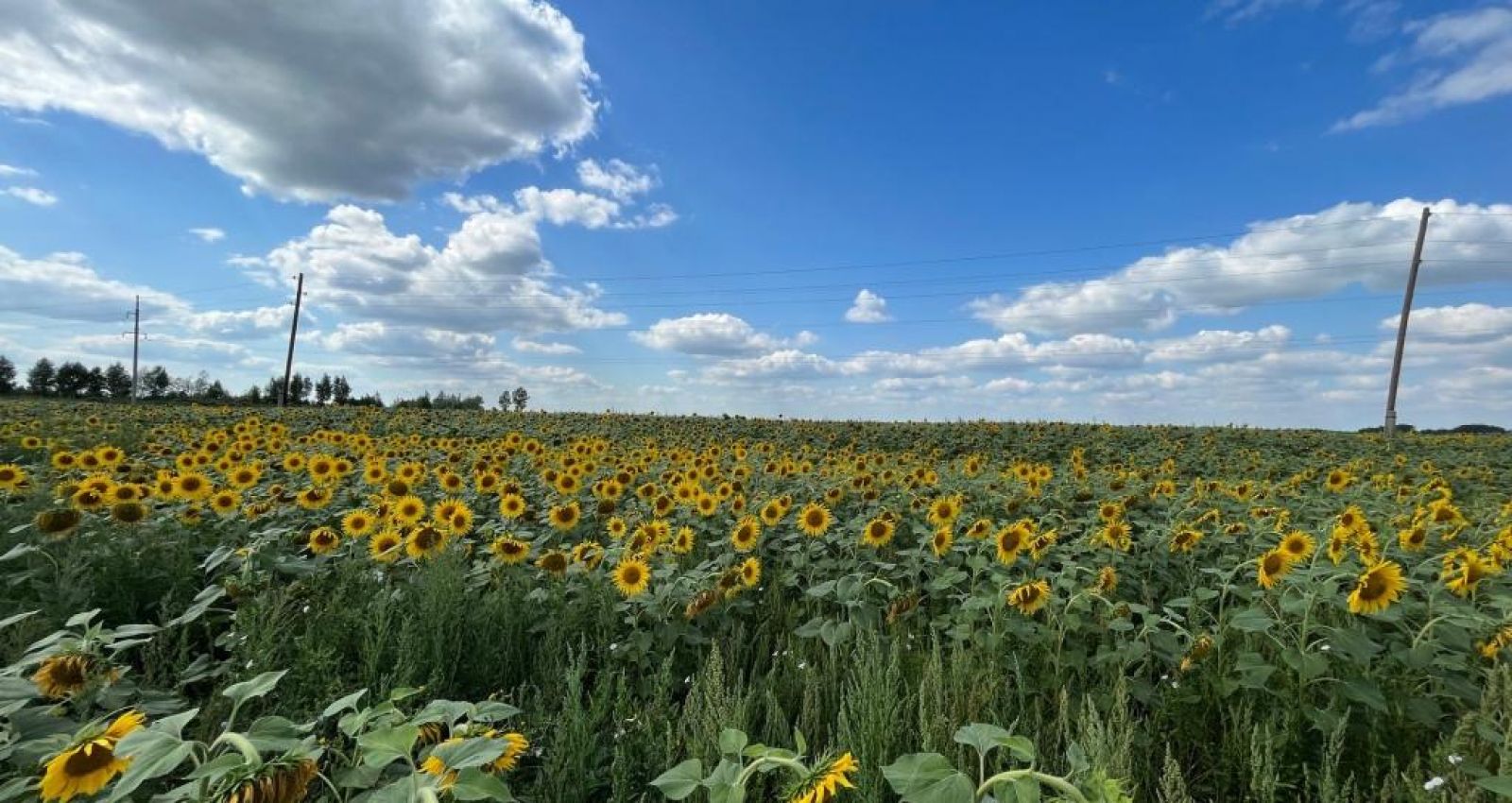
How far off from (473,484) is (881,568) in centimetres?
409

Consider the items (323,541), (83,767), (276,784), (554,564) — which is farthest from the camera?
(323,541)

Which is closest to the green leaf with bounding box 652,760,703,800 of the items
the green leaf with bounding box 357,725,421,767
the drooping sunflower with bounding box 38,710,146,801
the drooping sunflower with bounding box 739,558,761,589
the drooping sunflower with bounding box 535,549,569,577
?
the green leaf with bounding box 357,725,421,767

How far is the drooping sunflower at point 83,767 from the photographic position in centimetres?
138

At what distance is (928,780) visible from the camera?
1.50m

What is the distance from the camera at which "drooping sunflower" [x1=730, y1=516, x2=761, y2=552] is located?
16.3 ft

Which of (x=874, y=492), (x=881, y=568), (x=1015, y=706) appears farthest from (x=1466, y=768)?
(x=874, y=492)

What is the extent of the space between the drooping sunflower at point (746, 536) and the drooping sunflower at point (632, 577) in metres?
0.95

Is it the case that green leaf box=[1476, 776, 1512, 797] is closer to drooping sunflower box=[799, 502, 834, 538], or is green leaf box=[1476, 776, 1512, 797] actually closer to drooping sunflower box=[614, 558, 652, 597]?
drooping sunflower box=[614, 558, 652, 597]

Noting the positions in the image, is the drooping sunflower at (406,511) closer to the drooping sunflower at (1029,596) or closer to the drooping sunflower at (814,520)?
the drooping sunflower at (814,520)

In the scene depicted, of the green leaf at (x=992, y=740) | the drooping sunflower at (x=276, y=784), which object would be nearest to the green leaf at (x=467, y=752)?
the drooping sunflower at (x=276, y=784)

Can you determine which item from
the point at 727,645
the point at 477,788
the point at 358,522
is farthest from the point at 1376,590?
the point at 358,522

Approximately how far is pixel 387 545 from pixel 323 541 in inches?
13.4

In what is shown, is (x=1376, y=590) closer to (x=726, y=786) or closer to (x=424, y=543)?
(x=726, y=786)

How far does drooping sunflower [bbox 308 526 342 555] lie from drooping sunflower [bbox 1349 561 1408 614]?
500cm
